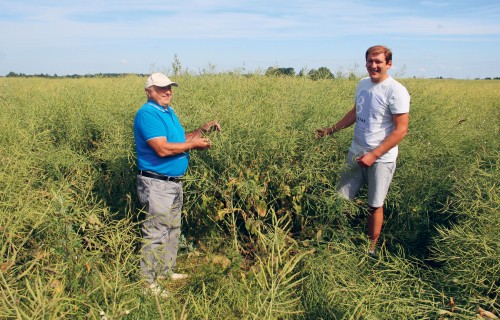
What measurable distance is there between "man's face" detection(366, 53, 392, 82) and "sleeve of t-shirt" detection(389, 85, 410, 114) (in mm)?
150

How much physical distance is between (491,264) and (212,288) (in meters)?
1.66

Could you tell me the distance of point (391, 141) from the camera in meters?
2.81

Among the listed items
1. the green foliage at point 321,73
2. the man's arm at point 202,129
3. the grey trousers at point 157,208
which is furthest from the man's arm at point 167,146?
the green foliage at point 321,73

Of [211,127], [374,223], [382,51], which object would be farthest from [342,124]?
[211,127]

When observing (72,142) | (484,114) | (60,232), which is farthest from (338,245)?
(484,114)

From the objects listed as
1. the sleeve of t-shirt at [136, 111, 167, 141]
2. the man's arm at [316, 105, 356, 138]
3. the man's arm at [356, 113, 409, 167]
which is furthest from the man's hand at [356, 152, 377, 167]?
the sleeve of t-shirt at [136, 111, 167, 141]

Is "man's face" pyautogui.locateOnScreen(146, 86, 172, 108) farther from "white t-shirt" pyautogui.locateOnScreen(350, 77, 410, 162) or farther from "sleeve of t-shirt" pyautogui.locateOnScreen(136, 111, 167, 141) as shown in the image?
"white t-shirt" pyautogui.locateOnScreen(350, 77, 410, 162)

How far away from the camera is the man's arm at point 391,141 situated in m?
2.80

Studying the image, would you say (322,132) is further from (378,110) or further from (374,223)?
(374,223)

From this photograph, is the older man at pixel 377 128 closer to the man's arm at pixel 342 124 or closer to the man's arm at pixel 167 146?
the man's arm at pixel 342 124

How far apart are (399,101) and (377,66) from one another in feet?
0.97

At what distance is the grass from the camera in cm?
187

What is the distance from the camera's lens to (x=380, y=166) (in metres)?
2.95

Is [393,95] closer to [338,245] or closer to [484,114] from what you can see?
[338,245]
